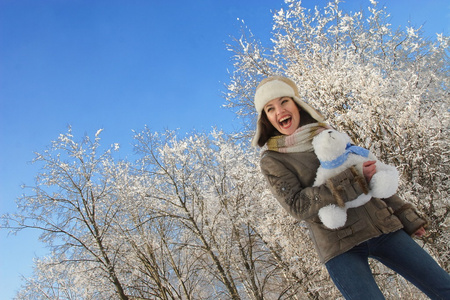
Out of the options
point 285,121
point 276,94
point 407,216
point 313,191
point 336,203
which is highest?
point 276,94

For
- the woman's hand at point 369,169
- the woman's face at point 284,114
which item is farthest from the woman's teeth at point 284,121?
the woman's hand at point 369,169

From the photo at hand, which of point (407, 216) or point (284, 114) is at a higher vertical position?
point (284, 114)

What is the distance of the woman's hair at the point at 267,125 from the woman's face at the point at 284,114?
0.06 meters

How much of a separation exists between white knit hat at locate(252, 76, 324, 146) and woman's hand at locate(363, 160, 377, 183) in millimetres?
486

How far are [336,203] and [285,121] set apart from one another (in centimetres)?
65

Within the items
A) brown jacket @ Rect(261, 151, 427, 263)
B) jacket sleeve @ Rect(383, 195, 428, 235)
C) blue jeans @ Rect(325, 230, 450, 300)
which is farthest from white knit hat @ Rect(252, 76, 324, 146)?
blue jeans @ Rect(325, 230, 450, 300)

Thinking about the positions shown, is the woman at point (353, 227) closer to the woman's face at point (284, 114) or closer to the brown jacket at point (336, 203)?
the brown jacket at point (336, 203)

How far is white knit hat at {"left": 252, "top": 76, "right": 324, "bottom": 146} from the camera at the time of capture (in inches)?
78.0

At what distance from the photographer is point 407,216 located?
5.36 ft

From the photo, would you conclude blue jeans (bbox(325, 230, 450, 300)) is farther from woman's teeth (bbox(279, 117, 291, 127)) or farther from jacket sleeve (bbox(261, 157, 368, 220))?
woman's teeth (bbox(279, 117, 291, 127))

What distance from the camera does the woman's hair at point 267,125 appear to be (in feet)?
6.62

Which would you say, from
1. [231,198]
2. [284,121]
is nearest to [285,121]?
[284,121]

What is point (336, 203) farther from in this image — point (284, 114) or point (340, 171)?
point (284, 114)

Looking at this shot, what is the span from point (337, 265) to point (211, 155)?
10463 millimetres
